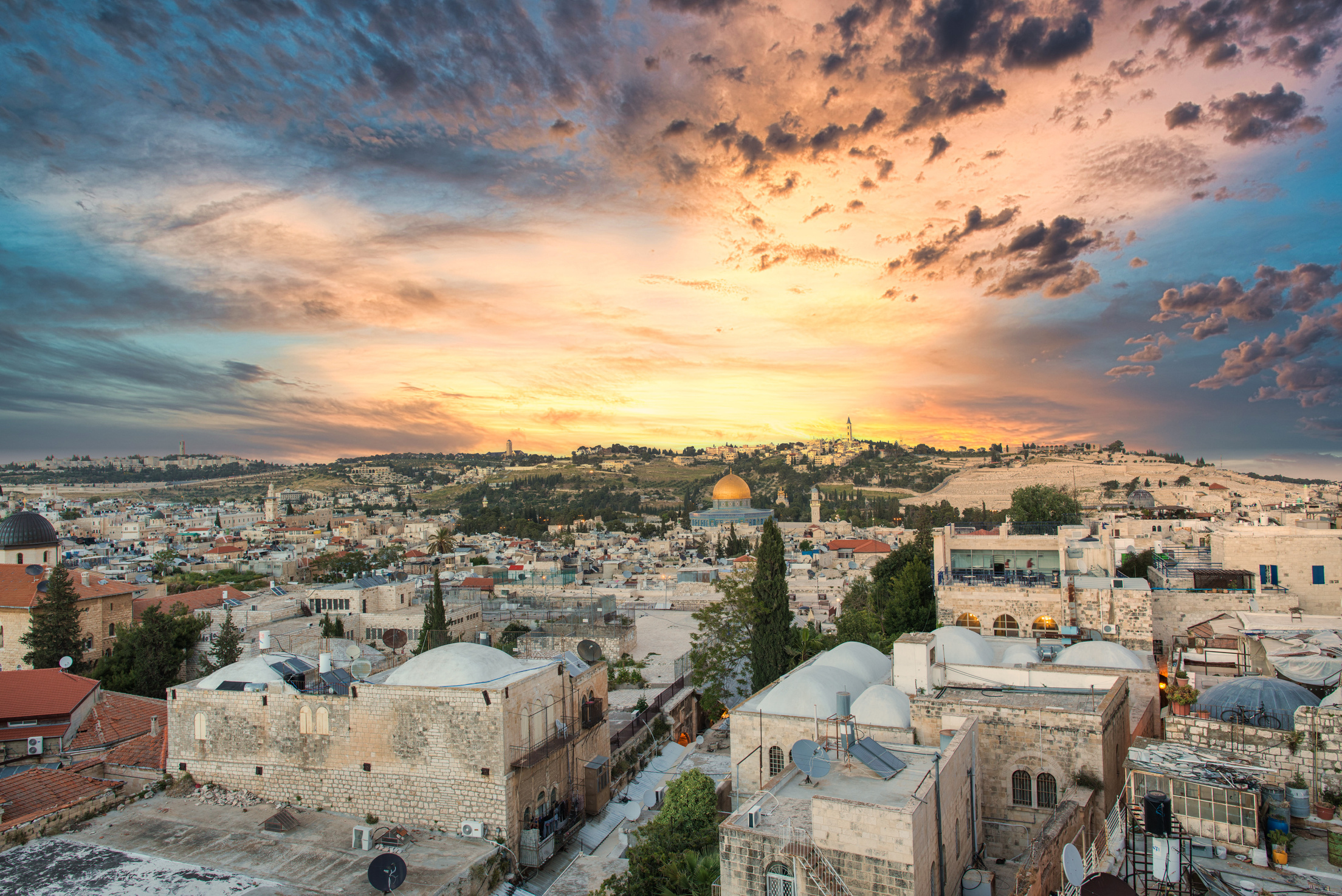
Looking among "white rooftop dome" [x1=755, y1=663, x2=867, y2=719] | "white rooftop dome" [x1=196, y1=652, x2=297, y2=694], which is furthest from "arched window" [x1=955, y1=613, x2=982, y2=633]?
"white rooftop dome" [x1=196, y1=652, x2=297, y2=694]

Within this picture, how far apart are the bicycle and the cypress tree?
36.0ft

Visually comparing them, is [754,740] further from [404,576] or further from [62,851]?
[404,576]

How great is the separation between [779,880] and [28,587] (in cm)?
3285

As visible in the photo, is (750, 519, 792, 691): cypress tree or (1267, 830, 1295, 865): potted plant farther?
(750, 519, 792, 691): cypress tree

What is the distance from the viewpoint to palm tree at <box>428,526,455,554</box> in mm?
66750

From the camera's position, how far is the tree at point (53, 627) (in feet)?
84.9

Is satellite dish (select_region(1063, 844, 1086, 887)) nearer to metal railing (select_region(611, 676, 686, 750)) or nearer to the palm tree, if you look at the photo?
metal railing (select_region(611, 676, 686, 750))

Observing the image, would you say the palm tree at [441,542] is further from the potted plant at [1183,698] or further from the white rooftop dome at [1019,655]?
the potted plant at [1183,698]

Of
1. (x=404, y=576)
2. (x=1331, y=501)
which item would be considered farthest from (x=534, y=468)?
(x=1331, y=501)

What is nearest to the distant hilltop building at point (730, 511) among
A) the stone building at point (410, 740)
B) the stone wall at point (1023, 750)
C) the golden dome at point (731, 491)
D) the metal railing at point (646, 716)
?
the golden dome at point (731, 491)

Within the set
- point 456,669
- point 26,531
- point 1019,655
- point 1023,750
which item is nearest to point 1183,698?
point 1019,655

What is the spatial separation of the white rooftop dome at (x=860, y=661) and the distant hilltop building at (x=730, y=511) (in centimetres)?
6156

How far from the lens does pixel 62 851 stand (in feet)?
38.1

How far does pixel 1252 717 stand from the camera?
1016 cm
